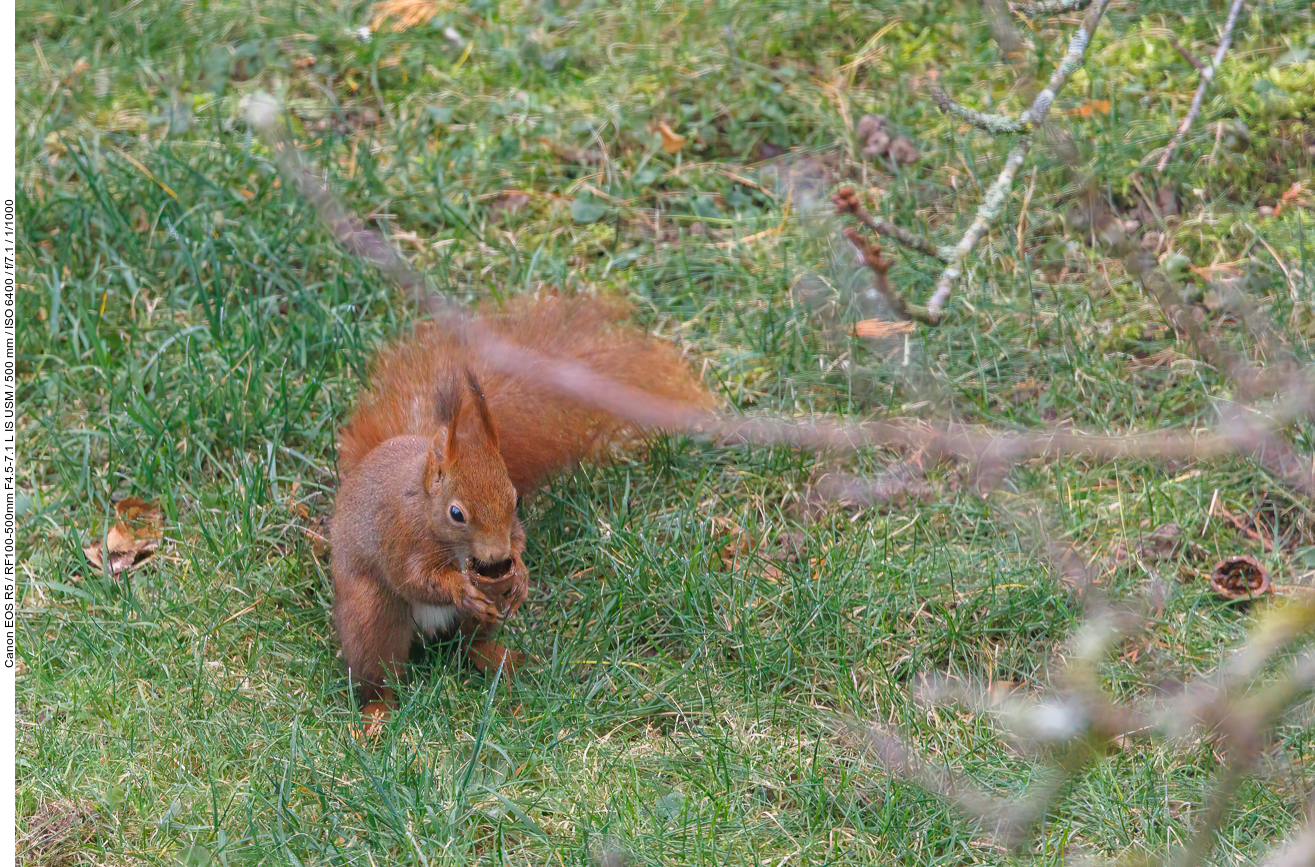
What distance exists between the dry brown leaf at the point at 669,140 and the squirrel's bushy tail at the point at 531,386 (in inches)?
45.1

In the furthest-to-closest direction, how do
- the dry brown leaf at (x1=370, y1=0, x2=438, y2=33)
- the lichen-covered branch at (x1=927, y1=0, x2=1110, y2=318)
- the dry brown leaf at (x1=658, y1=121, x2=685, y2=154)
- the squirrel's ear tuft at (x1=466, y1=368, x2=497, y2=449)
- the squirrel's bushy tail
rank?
the dry brown leaf at (x1=370, y1=0, x2=438, y2=33) < the dry brown leaf at (x1=658, y1=121, x2=685, y2=154) < the squirrel's bushy tail < the squirrel's ear tuft at (x1=466, y1=368, x2=497, y2=449) < the lichen-covered branch at (x1=927, y1=0, x2=1110, y2=318)

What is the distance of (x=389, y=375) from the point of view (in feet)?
9.09

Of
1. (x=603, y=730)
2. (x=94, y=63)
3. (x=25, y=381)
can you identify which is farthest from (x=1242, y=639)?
(x=94, y=63)

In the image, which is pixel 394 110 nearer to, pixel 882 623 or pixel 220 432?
pixel 220 432

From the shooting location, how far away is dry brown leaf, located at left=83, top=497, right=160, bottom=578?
112 inches

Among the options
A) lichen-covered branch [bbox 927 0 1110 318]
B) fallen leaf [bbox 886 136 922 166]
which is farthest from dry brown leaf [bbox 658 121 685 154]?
lichen-covered branch [bbox 927 0 1110 318]

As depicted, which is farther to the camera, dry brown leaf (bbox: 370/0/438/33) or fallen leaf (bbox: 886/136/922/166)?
dry brown leaf (bbox: 370/0/438/33)

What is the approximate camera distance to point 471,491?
2.22 meters

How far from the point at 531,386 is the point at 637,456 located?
43 centimetres

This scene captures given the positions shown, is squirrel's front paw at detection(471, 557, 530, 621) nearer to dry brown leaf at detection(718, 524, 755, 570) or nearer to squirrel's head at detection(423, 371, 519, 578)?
squirrel's head at detection(423, 371, 519, 578)

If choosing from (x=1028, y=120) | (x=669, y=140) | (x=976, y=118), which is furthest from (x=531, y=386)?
(x=1028, y=120)

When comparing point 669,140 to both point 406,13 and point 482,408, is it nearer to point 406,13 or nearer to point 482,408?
point 406,13

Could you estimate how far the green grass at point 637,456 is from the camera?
2.17 metres

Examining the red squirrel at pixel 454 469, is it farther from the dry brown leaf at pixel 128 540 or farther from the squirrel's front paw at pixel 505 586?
the dry brown leaf at pixel 128 540
